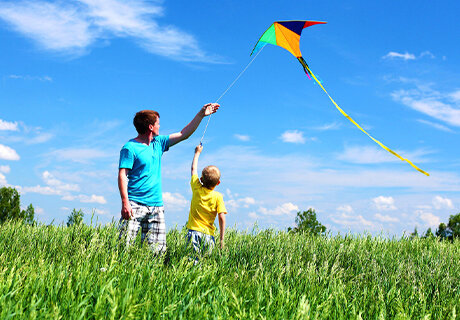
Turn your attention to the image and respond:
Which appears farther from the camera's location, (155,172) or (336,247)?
(336,247)

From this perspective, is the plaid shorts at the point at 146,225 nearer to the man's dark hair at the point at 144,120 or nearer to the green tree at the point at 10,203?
the man's dark hair at the point at 144,120

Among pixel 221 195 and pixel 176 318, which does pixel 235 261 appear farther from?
pixel 176 318

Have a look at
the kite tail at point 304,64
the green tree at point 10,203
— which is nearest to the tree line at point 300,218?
the green tree at point 10,203

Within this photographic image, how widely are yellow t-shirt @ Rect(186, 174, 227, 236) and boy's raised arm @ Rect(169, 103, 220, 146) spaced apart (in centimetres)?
56

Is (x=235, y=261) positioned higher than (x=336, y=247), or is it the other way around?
(x=336, y=247)

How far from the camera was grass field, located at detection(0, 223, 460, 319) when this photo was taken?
2867 mm

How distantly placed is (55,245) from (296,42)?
4628 mm

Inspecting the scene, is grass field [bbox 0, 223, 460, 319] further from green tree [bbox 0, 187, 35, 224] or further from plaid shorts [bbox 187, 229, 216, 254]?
green tree [bbox 0, 187, 35, 224]

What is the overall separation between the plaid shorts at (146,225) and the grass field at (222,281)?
20 centimetres

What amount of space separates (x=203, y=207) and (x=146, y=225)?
0.78 meters

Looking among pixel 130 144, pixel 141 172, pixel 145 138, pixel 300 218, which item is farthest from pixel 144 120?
pixel 300 218

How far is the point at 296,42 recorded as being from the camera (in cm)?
614

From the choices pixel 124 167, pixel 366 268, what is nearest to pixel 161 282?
pixel 124 167

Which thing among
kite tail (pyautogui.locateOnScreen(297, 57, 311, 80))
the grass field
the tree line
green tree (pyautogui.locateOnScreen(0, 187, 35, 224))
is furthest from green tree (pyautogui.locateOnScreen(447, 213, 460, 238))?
green tree (pyautogui.locateOnScreen(0, 187, 35, 224))
